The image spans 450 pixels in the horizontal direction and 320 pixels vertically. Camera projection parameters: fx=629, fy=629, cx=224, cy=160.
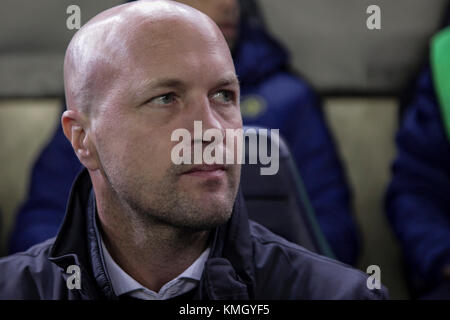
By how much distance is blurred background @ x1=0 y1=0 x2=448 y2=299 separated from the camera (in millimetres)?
684

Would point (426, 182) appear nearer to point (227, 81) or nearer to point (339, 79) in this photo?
point (339, 79)

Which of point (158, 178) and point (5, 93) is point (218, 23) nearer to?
point (158, 178)

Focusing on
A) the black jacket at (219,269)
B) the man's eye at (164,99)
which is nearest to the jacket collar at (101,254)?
the black jacket at (219,269)

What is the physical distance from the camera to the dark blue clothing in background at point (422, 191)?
721 mm

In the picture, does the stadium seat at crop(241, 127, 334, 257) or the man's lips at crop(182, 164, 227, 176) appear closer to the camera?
the man's lips at crop(182, 164, 227, 176)

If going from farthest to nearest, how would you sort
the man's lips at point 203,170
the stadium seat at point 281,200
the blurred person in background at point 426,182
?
1. the blurred person in background at point 426,182
2. the stadium seat at point 281,200
3. the man's lips at point 203,170

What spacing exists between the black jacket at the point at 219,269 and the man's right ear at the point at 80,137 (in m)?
0.03

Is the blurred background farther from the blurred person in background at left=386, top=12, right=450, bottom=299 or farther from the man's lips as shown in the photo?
the man's lips

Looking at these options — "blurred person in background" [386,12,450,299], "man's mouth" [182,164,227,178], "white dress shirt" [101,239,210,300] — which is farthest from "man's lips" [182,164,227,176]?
"blurred person in background" [386,12,450,299]

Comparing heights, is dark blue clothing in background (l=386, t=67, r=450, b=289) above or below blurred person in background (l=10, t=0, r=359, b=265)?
below

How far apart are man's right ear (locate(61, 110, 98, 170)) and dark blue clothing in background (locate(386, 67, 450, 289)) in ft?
1.26

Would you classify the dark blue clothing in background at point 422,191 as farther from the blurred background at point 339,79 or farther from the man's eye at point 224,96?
the man's eye at point 224,96
